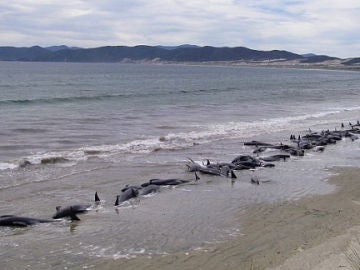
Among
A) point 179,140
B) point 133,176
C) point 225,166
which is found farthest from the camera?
point 179,140

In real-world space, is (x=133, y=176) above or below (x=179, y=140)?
below

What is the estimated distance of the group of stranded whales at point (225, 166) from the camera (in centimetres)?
1211

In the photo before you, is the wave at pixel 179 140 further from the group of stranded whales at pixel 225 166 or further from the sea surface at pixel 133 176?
the group of stranded whales at pixel 225 166

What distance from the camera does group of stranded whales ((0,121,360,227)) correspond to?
12109 millimetres

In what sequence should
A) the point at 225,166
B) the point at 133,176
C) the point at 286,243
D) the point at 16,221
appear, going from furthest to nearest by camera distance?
the point at 225,166
the point at 133,176
the point at 16,221
the point at 286,243

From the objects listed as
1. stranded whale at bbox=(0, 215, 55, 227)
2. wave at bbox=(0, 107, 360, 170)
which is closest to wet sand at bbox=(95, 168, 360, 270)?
stranded whale at bbox=(0, 215, 55, 227)

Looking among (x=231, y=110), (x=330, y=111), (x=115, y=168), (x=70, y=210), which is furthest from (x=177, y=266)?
(x=330, y=111)

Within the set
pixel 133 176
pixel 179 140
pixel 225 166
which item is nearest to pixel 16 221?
pixel 133 176

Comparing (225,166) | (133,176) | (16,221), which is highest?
(225,166)

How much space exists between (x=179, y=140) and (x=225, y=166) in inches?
307

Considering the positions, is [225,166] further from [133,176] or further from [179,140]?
[179,140]

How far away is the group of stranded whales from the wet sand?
3244 mm

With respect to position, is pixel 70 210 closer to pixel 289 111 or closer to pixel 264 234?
pixel 264 234

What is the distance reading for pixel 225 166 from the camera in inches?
714
